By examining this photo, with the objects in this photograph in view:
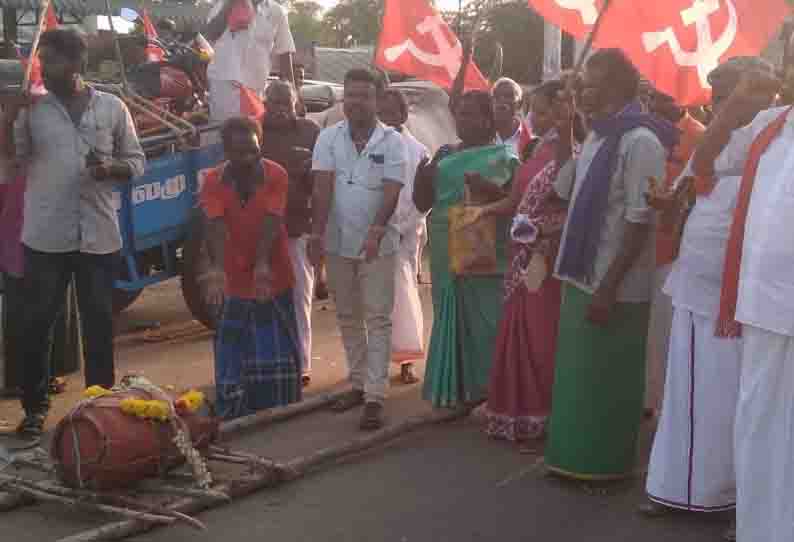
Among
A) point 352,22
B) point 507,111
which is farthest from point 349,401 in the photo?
point 352,22

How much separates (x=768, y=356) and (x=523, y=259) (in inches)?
85.1

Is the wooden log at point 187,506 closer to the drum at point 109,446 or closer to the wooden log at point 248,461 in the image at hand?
the wooden log at point 248,461

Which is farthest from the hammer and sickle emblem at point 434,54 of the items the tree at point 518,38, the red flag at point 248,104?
the tree at point 518,38

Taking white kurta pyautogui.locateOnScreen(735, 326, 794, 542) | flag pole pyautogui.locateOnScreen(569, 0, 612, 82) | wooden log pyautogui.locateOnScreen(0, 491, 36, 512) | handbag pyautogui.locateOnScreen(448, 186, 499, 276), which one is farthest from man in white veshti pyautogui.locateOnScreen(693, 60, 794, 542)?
wooden log pyautogui.locateOnScreen(0, 491, 36, 512)

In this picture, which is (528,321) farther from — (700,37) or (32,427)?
(32,427)

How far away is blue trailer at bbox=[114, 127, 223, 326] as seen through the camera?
24.2 ft

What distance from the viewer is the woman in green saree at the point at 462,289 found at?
20.1ft

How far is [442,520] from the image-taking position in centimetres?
466

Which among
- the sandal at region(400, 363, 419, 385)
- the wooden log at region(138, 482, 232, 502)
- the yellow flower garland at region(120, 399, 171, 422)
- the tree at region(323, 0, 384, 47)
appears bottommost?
the sandal at region(400, 363, 419, 385)

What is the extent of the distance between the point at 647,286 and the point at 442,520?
124cm

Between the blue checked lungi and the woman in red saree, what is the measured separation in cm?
105

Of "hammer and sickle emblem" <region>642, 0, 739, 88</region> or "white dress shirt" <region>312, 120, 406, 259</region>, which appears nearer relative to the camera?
"hammer and sickle emblem" <region>642, 0, 739, 88</region>

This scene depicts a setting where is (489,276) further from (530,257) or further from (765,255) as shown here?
(765,255)

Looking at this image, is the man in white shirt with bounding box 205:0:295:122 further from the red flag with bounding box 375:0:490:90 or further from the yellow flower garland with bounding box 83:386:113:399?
the yellow flower garland with bounding box 83:386:113:399
